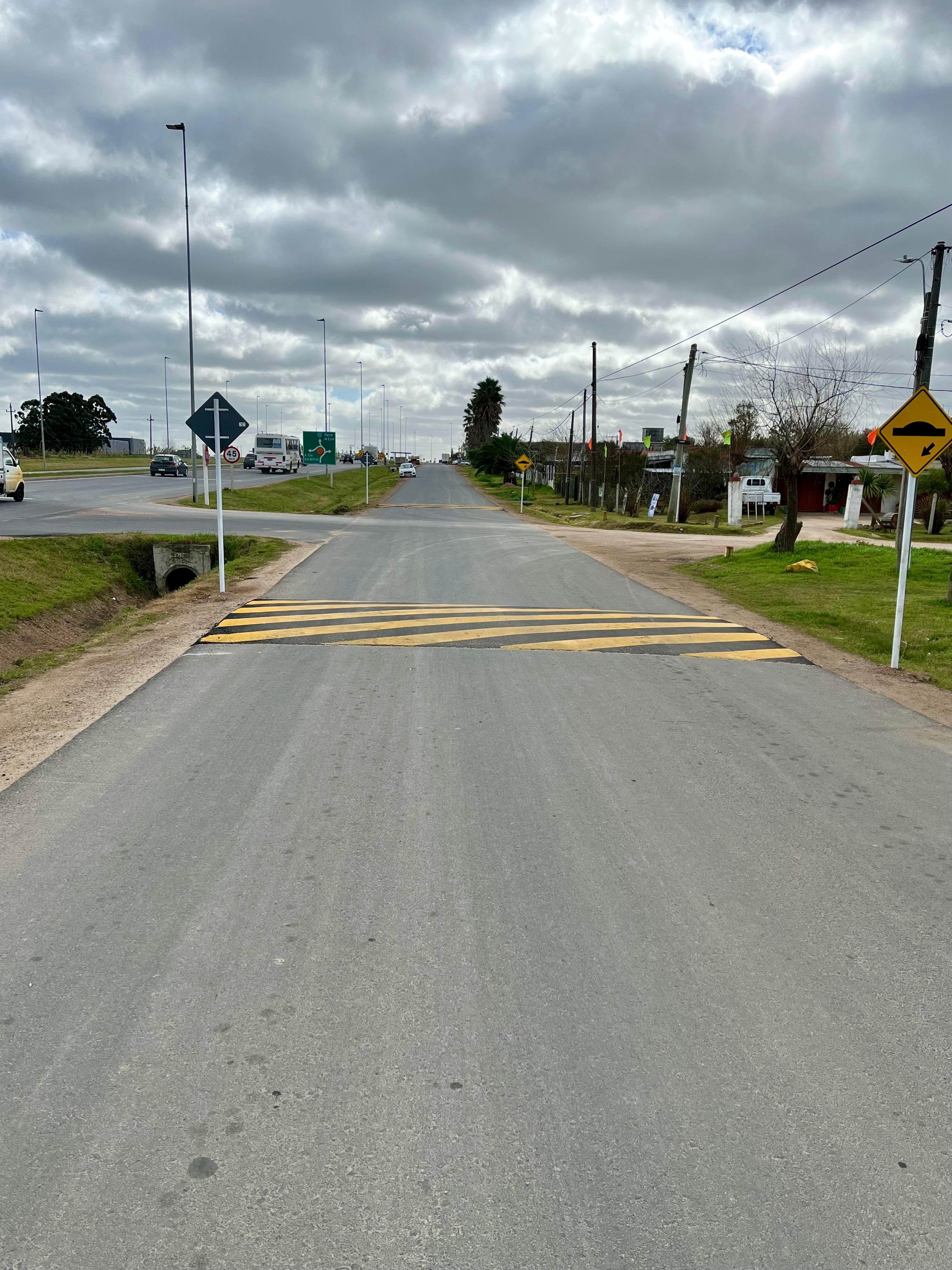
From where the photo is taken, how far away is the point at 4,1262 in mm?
2465

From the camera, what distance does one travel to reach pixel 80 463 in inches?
2982

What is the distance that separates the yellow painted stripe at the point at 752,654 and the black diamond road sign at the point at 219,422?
7.40 meters

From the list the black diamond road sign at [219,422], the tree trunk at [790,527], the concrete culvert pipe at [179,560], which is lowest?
the concrete culvert pipe at [179,560]

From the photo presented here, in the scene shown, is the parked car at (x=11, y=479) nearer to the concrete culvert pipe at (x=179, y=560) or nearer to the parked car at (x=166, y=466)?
the concrete culvert pipe at (x=179, y=560)

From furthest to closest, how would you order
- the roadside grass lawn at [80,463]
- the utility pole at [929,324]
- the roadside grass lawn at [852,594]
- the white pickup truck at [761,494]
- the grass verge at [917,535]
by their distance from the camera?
1. the roadside grass lawn at [80,463]
2. the white pickup truck at [761,494]
3. the grass verge at [917,535]
4. the utility pole at [929,324]
5. the roadside grass lawn at [852,594]

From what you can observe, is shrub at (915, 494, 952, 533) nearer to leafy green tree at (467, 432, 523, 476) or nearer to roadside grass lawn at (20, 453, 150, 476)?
roadside grass lawn at (20, 453, 150, 476)

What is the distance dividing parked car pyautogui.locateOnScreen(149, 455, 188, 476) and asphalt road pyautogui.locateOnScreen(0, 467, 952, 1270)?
5639 cm

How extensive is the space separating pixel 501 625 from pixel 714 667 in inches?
120

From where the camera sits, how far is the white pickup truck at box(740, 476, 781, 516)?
44750 mm

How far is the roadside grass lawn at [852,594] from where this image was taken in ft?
40.2

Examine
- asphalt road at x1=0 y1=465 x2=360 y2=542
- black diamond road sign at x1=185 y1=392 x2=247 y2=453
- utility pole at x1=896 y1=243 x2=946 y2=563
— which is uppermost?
utility pole at x1=896 y1=243 x2=946 y2=563

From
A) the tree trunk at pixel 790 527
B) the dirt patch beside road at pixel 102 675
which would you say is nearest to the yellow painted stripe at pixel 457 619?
the dirt patch beside road at pixel 102 675

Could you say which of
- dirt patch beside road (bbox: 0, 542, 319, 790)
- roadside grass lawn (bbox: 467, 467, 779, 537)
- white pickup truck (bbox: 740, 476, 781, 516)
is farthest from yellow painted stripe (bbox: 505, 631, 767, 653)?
white pickup truck (bbox: 740, 476, 781, 516)

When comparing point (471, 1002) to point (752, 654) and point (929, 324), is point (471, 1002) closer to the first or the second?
point (752, 654)
